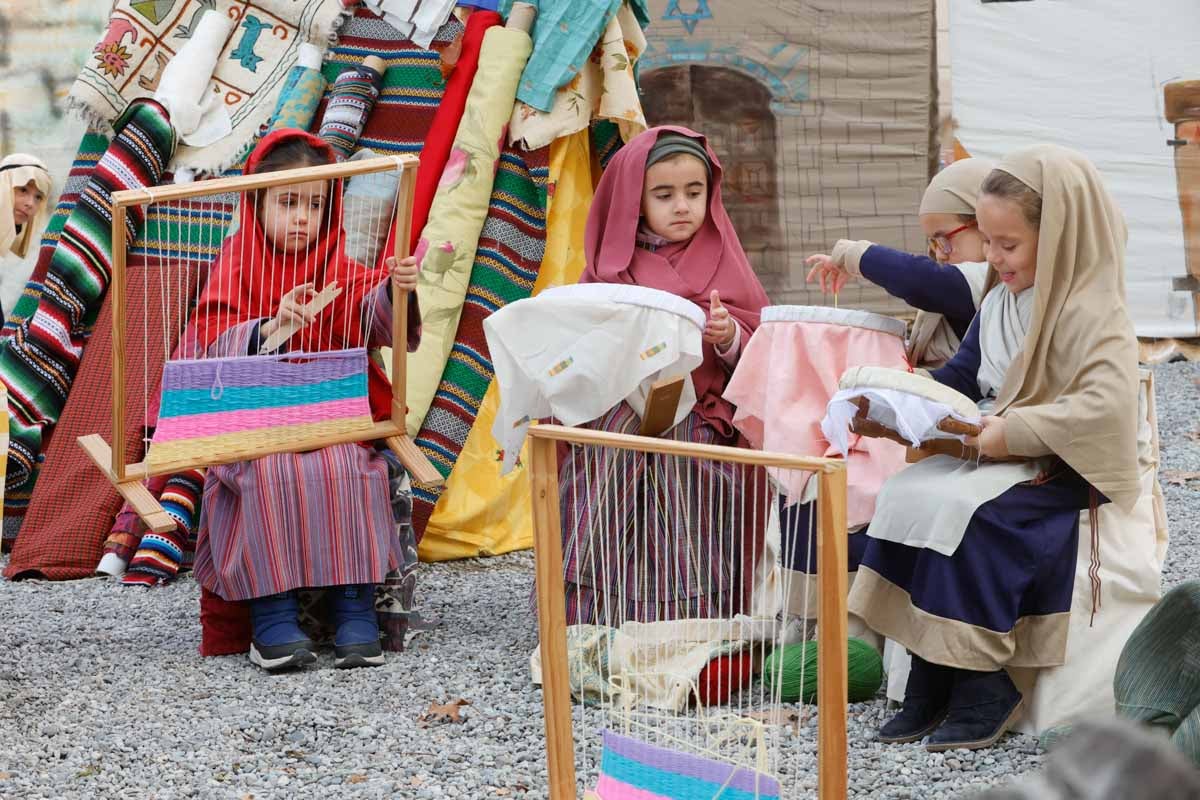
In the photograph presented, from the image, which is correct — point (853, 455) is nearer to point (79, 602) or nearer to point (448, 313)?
point (448, 313)

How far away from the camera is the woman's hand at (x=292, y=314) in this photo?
12.2 feet

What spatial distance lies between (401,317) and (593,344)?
627mm

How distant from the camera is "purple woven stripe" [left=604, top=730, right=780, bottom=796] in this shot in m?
2.14

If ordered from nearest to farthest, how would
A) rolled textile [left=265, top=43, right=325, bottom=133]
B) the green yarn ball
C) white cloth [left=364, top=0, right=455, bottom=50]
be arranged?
the green yarn ball, white cloth [left=364, top=0, right=455, bottom=50], rolled textile [left=265, top=43, right=325, bottom=133]

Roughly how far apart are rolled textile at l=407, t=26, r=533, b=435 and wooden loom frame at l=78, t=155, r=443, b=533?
103 centimetres

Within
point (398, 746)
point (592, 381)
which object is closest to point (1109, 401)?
point (592, 381)

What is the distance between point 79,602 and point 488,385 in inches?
59.1

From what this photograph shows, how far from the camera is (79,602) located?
450 cm

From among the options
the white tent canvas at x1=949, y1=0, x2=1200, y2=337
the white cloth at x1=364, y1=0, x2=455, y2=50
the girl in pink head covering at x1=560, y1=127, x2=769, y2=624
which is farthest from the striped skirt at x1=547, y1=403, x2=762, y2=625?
the white tent canvas at x1=949, y1=0, x2=1200, y2=337

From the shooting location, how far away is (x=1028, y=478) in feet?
9.75

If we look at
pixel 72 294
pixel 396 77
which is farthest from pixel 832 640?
pixel 72 294

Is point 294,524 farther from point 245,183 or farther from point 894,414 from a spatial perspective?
point 894,414

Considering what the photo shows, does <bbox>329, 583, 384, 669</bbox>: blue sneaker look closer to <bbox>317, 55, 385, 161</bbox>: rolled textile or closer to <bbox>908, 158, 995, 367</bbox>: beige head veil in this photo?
<bbox>908, 158, 995, 367</bbox>: beige head veil

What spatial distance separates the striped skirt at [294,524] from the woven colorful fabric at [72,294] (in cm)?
174
